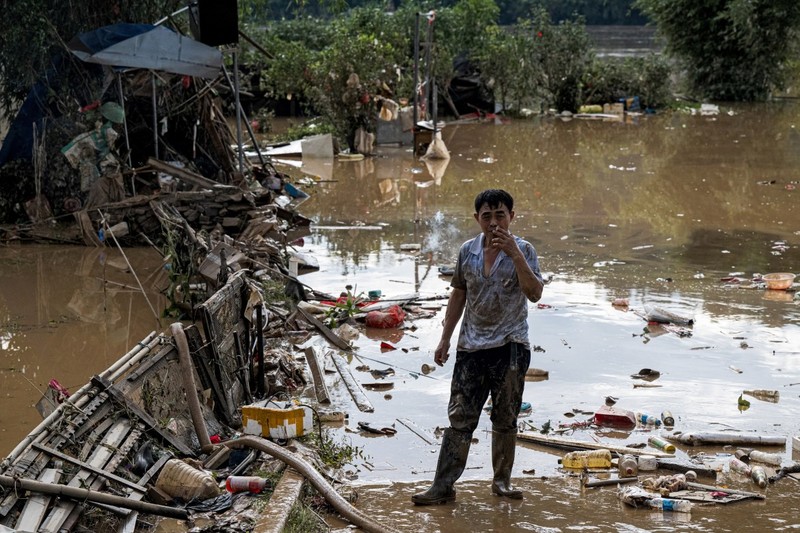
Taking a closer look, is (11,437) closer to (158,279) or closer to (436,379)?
(436,379)

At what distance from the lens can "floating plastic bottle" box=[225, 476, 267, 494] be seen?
4.94 metres

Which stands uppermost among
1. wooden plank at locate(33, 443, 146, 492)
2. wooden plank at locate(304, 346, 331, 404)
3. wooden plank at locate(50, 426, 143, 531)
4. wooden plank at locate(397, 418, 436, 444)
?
wooden plank at locate(33, 443, 146, 492)

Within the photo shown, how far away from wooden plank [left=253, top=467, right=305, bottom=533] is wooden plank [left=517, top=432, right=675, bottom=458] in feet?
5.25

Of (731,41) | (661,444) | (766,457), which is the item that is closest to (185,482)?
(661,444)

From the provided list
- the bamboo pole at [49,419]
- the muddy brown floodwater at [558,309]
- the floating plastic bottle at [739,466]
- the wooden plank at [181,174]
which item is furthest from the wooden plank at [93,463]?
the wooden plank at [181,174]

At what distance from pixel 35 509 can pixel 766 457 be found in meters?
3.85

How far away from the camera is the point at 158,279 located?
10.1 metres

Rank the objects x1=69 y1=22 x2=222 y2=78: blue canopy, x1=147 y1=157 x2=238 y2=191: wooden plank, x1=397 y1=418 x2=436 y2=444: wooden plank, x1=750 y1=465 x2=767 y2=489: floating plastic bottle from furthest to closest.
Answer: x1=147 y1=157 x2=238 y2=191: wooden plank, x1=69 y1=22 x2=222 y2=78: blue canopy, x1=397 y1=418 x2=436 y2=444: wooden plank, x1=750 y1=465 x2=767 y2=489: floating plastic bottle

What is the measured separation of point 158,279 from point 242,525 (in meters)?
5.88

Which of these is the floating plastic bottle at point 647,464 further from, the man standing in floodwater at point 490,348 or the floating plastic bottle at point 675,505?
the man standing in floodwater at point 490,348

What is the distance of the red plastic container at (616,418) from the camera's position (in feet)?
20.4

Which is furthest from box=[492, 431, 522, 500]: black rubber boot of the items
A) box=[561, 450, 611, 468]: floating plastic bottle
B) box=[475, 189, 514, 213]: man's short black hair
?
box=[475, 189, 514, 213]: man's short black hair

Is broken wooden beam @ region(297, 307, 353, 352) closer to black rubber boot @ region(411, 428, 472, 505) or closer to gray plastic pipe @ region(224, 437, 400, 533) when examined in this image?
gray plastic pipe @ region(224, 437, 400, 533)

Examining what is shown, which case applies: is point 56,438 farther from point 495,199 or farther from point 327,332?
point 327,332
